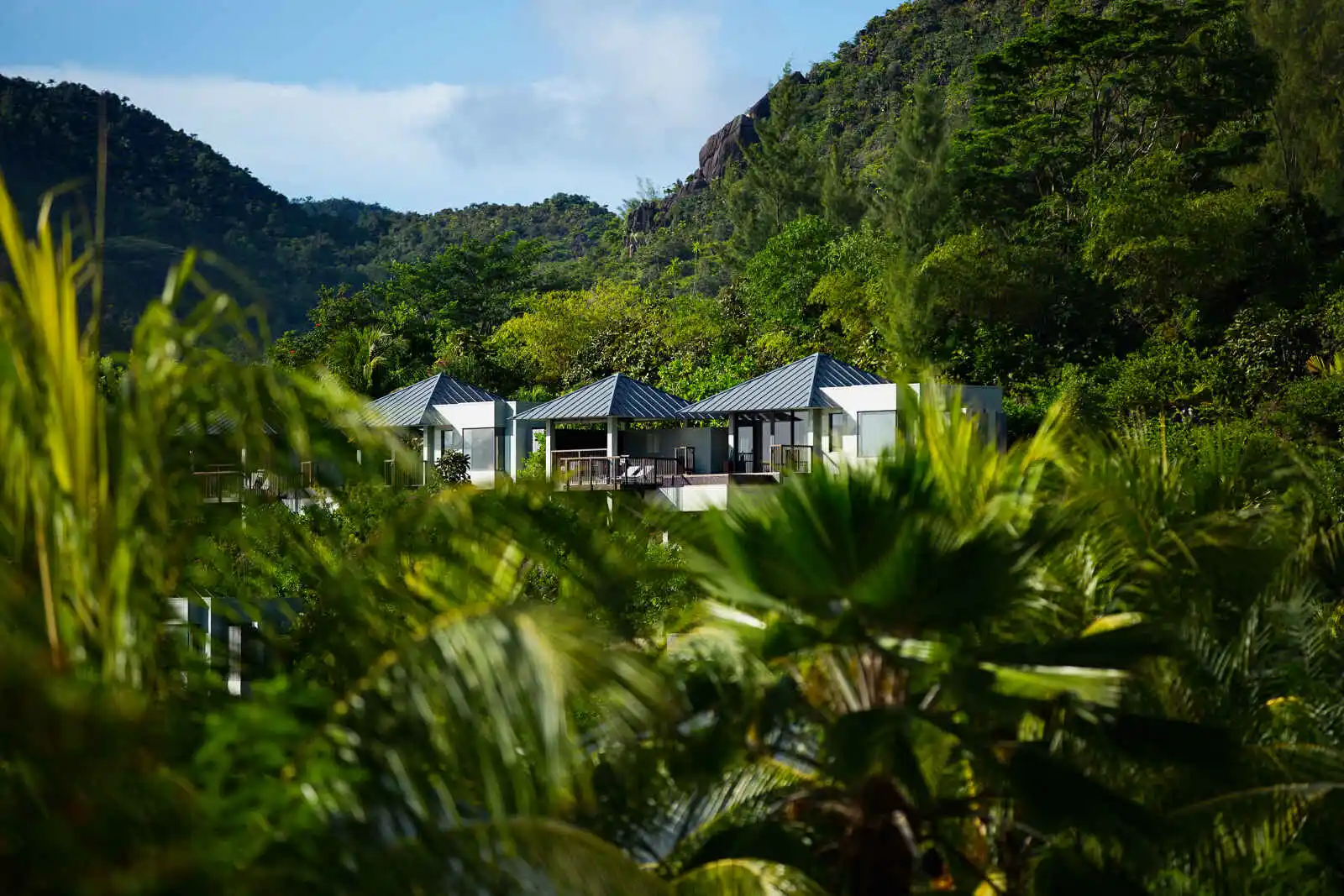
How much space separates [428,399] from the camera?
34.4 meters

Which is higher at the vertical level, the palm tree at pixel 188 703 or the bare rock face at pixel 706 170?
the bare rock face at pixel 706 170

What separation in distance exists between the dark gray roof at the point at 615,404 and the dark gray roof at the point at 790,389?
77 cm

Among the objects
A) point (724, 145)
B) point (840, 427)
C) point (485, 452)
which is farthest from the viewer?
point (724, 145)

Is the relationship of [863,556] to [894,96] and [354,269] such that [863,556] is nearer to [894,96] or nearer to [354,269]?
[894,96]

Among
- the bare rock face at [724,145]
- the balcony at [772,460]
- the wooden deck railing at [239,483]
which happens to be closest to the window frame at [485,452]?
the balcony at [772,460]

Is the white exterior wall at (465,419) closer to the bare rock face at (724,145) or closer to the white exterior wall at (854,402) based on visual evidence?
the white exterior wall at (854,402)

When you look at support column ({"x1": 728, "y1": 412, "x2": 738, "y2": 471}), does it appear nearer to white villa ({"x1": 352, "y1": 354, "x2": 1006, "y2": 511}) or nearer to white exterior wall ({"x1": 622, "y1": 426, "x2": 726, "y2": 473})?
white villa ({"x1": 352, "y1": 354, "x2": 1006, "y2": 511})

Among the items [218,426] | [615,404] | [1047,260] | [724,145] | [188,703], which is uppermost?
[724,145]

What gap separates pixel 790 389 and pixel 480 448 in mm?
9443

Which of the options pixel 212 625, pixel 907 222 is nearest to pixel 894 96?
pixel 907 222

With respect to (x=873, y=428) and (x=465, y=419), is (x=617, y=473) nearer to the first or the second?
(x=465, y=419)

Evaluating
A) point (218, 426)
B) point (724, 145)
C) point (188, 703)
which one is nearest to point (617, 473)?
point (218, 426)

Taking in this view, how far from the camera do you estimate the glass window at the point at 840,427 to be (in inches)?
1120

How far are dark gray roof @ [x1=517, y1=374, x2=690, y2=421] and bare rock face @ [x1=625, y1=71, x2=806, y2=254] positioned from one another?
63922 millimetres
